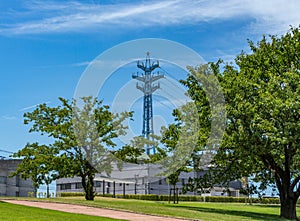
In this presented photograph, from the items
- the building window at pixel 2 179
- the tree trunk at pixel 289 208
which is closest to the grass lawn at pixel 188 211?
the tree trunk at pixel 289 208

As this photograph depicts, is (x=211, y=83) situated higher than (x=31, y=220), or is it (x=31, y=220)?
(x=211, y=83)

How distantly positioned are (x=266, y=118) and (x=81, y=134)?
16.4 meters

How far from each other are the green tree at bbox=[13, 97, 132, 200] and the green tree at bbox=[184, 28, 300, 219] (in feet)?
29.6

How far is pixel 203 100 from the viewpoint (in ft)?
99.8

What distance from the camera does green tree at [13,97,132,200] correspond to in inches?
1441

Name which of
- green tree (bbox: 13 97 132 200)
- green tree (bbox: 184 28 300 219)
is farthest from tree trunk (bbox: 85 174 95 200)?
green tree (bbox: 184 28 300 219)

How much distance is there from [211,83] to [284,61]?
478 centimetres

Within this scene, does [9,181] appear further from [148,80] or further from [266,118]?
[266,118]

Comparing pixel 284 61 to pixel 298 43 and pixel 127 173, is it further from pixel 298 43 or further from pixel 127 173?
pixel 127 173

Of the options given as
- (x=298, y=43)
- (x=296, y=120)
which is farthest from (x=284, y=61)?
(x=296, y=120)

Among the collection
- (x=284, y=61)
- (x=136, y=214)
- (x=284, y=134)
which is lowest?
(x=136, y=214)

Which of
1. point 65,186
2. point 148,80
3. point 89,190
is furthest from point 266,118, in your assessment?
point 65,186

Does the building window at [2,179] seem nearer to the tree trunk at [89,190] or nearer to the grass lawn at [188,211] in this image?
the tree trunk at [89,190]

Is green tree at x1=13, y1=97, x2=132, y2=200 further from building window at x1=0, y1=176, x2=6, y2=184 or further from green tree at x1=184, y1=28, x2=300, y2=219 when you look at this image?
building window at x1=0, y1=176, x2=6, y2=184
